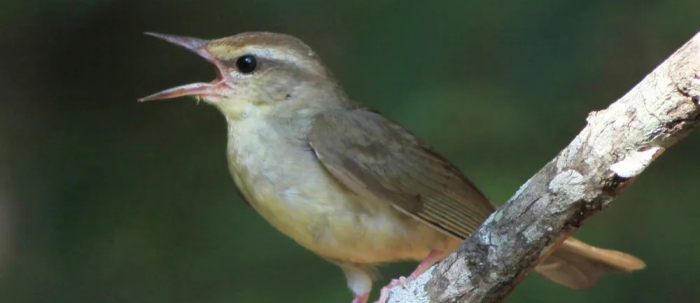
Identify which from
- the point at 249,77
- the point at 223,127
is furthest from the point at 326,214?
the point at 223,127

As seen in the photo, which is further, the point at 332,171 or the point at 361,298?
the point at 361,298

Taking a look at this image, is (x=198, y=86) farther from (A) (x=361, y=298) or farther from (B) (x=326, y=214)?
(A) (x=361, y=298)

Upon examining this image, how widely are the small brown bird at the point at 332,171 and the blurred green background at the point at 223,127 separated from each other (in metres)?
0.97

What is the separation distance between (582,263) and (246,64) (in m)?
1.31

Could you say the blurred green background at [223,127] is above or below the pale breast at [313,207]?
above

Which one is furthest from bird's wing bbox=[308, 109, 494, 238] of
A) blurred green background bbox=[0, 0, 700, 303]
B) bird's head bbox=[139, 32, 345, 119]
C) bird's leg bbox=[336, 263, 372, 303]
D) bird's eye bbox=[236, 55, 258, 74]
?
blurred green background bbox=[0, 0, 700, 303]

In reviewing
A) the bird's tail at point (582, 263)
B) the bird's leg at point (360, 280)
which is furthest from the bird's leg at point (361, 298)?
the bird's tail at point (582, 263)

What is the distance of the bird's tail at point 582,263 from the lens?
2924mm

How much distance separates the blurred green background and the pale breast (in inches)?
43.8

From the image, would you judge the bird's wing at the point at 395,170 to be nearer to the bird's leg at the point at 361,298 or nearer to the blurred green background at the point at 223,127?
the bird's leg at the point at 361,298

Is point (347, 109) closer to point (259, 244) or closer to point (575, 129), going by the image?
point (259, 244)

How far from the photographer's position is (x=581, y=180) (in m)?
1.81

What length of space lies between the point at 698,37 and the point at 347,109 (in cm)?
168

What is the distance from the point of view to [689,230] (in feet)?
13.2
